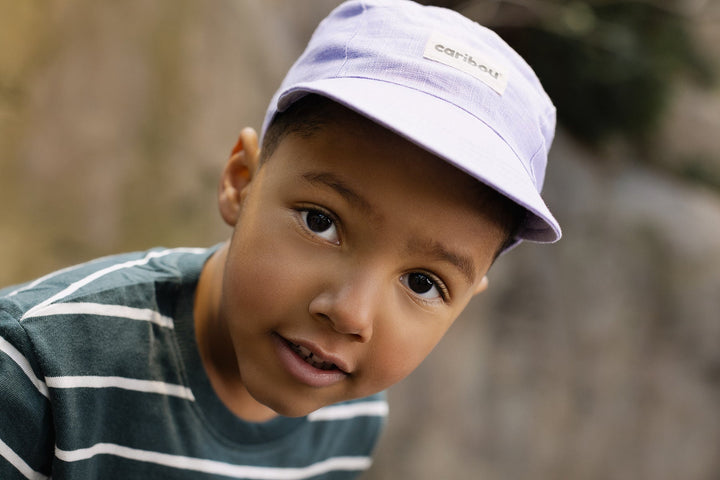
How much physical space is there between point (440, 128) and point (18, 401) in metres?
0.61

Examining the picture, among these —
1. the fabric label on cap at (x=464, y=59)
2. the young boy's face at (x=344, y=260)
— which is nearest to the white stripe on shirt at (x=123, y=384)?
the young boy's face at (x=344, y=260)

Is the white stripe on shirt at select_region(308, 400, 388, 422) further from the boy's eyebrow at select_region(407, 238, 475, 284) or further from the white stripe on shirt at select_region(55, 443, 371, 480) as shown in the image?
the boy's eyebrow at select_region(407, 238, 475, 284)

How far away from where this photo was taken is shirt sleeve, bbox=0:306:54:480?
2.88 feet

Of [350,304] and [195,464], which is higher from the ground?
[350,304]

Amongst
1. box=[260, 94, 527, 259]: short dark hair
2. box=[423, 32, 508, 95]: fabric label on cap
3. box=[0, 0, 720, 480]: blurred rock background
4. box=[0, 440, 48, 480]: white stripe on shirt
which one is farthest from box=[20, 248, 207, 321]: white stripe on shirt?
box=[0, 0, 720, 480]: blurred rock background

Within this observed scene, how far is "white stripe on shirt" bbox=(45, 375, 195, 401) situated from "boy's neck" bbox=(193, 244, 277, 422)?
0.16 ft

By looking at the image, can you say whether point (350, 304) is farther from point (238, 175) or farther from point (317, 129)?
point (238, 175)

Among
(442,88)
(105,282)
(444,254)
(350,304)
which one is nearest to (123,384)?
(105,282)

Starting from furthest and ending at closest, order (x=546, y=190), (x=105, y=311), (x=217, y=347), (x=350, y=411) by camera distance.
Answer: (x=546, y=190) < (x=350, y=411) < (x=217, y=347) < (x=105, y=311)

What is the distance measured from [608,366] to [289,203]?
3071 mm

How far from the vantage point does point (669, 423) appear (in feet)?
11.9

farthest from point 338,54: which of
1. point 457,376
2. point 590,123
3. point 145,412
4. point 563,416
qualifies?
point 590,123

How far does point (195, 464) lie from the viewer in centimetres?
108

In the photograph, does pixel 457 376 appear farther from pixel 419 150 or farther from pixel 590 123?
pixel 419 150
